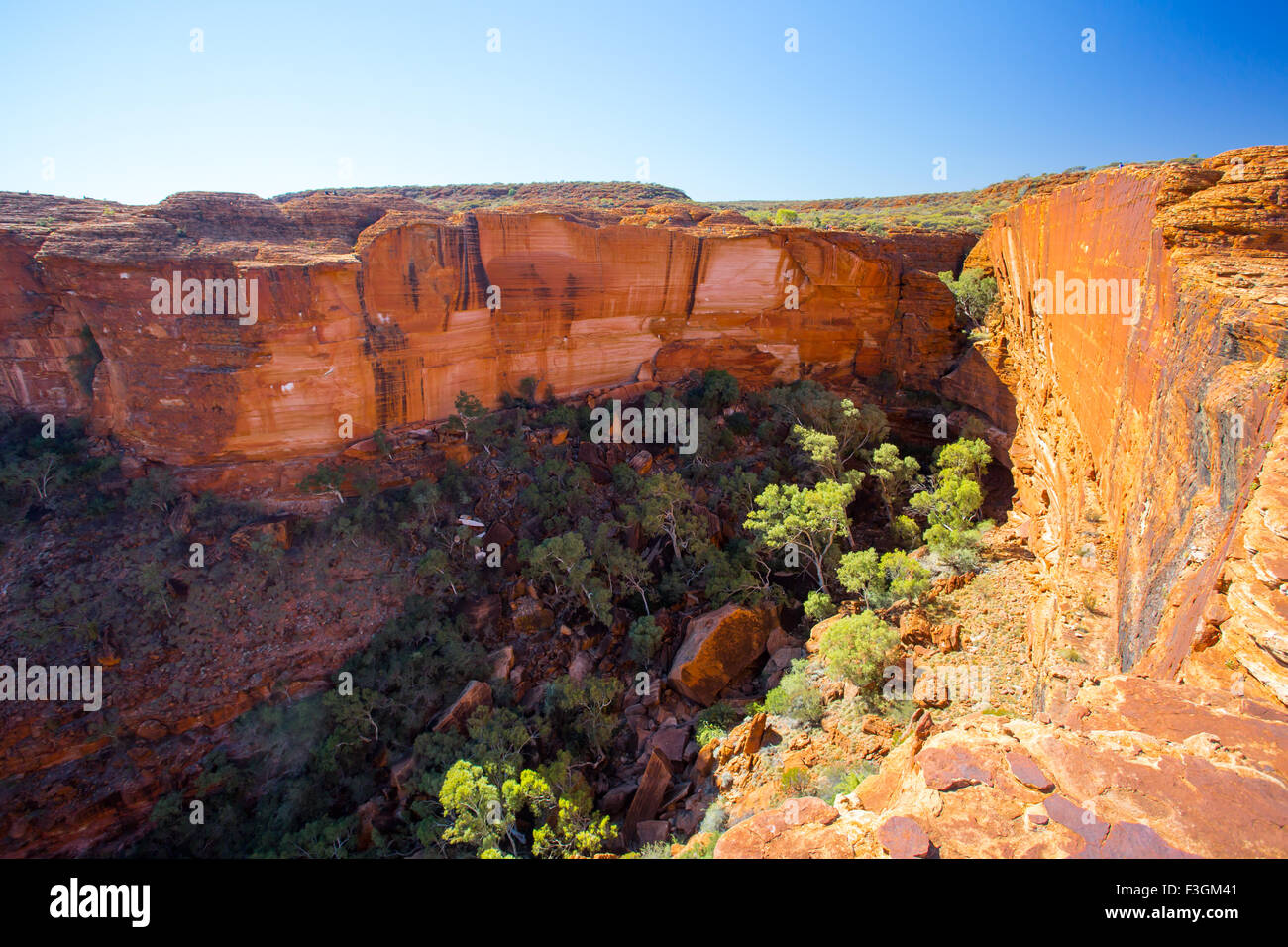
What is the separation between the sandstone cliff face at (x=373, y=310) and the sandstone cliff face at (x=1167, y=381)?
9.87 metres

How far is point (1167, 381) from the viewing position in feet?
27.0

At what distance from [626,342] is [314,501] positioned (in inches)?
493

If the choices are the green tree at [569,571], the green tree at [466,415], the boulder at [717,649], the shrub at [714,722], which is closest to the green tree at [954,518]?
the boulder at [717,649]

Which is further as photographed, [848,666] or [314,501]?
[314,501]

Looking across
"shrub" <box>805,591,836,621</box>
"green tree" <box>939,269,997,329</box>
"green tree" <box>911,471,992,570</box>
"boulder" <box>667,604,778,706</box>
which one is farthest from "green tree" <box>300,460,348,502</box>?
"green tree" <box>939,269,997,329</box>

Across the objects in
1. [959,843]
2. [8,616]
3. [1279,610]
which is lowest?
[8,616]

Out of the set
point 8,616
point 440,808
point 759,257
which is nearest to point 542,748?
point 440,808

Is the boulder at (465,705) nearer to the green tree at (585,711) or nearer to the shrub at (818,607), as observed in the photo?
the green tree at (585,711)

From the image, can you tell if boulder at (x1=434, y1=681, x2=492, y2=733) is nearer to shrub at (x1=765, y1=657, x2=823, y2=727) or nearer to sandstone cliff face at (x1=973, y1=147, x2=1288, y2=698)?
shrub at (x1=765, y1=657, x2=823, y2=727)

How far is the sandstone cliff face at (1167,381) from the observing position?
246 inches

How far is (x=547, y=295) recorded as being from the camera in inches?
811

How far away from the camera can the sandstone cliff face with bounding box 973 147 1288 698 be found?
6.24 m
